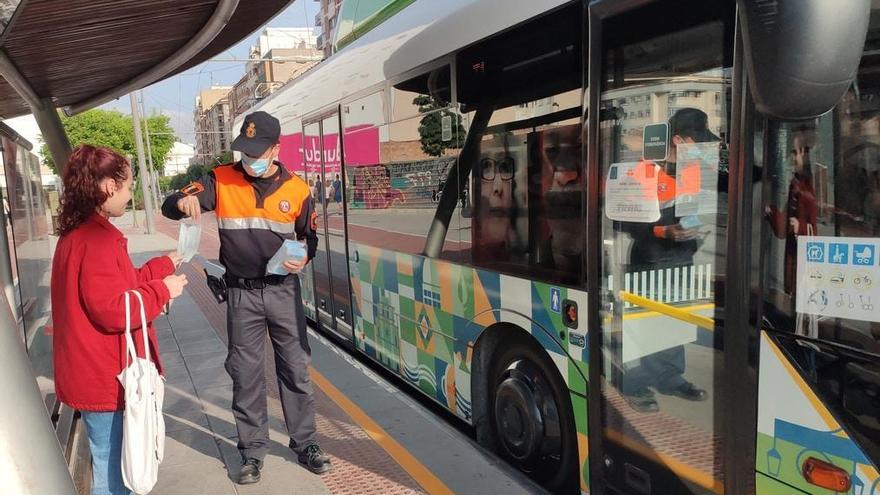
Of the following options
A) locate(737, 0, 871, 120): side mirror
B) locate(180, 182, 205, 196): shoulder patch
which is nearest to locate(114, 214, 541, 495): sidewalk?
locate(180, 182, 205, 196): shoulder patch

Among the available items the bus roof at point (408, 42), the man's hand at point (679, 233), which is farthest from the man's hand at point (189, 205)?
the man's hand at point (679, 233)

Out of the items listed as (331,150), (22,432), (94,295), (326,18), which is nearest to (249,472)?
(94,295)

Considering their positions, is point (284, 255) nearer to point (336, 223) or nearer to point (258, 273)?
point (258, 273)

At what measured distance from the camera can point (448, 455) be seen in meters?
4.13

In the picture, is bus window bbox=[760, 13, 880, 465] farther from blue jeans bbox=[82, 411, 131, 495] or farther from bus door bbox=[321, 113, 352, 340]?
bus door bbox=[321, 113, 352, 340]

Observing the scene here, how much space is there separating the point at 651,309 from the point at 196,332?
631 centimetres

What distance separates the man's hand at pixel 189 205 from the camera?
3.51m

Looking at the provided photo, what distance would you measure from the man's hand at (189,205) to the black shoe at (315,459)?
1522 mm

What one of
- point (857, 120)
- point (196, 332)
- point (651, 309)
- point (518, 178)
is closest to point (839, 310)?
point (857, 120)

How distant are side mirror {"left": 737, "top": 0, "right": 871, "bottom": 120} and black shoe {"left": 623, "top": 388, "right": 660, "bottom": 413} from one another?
5.36 feet

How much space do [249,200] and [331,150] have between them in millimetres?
3175

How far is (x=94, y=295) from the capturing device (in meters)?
2.51

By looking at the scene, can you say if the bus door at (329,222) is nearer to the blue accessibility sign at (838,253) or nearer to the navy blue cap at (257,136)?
the navy blue cap at (257,136)

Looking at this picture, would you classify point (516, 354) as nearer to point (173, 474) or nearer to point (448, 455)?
point (448, 455)
